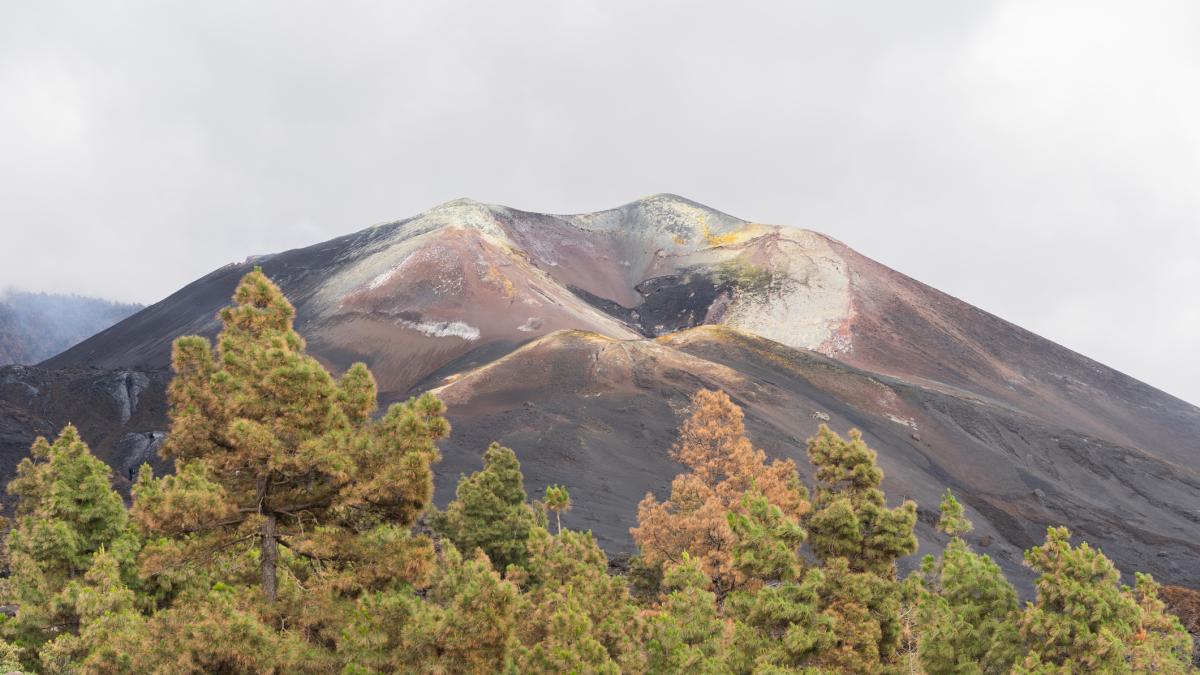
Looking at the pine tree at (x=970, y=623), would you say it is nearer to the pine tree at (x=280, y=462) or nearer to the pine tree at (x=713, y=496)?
the pine tree at (x=713, y=496)

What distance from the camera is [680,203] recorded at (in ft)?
430

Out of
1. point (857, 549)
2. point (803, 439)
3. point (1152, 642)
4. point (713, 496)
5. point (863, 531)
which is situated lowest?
point (1152, 642)

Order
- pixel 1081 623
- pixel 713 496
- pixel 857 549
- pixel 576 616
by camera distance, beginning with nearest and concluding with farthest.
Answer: pixel 576 616 → pixel 1081 623 → pixel 857 549 → pixel 713 496

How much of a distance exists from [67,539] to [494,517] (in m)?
11.8

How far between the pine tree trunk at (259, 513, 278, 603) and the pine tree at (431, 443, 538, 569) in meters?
14.4

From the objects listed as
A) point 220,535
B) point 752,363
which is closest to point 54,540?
point 220,535

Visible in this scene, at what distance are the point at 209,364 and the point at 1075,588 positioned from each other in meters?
13.0

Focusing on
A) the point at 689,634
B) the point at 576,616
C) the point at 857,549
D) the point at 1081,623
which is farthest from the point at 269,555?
the point at 1081,623

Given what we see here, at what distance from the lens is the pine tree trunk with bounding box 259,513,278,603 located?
10.5 m

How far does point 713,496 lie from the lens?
23.5 meters

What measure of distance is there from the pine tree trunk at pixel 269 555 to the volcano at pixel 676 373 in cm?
3242

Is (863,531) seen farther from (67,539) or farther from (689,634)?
(67,539)

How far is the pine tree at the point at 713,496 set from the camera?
22062 millimetres

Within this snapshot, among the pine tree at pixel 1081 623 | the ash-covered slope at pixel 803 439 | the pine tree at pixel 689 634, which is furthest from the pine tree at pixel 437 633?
the ash-covered slope at pixel 803 439
